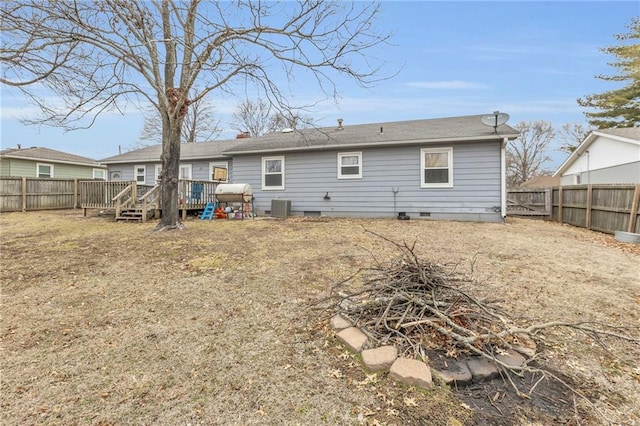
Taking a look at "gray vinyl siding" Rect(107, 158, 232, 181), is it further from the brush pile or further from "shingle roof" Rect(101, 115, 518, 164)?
the brush pile

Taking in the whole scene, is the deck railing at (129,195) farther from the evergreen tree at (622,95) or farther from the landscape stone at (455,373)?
the evergreen tree at (622,95)

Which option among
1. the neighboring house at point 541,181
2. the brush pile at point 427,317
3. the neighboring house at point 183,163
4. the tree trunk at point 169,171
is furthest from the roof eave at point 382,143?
the neighboring house at point 541,181

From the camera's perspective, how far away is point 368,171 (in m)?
10.8

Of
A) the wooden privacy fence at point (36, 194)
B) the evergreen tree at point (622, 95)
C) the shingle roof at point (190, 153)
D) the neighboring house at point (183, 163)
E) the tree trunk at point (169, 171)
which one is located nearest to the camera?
the tree trunk at point (169, 171)

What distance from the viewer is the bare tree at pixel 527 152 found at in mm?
30156

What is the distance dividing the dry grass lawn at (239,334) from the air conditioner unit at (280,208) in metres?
5.08

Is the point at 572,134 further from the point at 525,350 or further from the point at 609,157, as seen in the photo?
the point at 525,350

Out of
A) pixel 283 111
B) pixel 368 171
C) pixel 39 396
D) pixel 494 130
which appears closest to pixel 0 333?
pixel 39 396

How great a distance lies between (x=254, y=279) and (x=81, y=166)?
22671 millimetres

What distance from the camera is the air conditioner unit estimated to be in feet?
37.1

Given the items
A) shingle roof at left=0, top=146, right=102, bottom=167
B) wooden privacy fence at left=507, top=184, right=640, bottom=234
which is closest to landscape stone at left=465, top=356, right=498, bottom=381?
wooden privacy fence at left=507, top=184, right=640, bottom=234

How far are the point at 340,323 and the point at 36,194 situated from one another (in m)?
16.6

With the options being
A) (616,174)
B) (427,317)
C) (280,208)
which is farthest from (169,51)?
(616,174)

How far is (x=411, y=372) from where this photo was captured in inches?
81.2
